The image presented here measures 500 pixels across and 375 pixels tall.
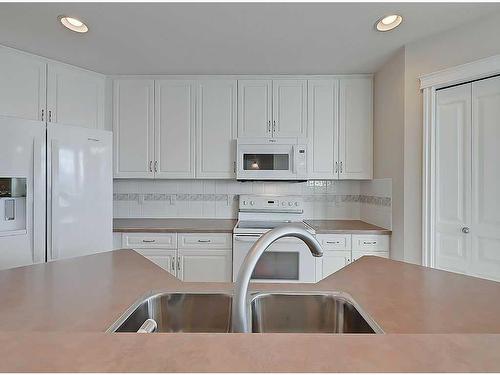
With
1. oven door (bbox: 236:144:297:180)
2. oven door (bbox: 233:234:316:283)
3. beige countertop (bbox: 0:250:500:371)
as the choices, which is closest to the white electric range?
oven door (bbox: 233:234:316:283)

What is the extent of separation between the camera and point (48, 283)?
42.9 inches

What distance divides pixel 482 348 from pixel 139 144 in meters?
3.02

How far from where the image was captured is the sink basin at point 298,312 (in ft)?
3.34

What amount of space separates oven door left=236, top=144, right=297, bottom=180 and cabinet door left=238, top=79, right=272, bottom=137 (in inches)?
6.0

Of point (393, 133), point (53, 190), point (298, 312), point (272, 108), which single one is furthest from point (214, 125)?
point (298, 312)

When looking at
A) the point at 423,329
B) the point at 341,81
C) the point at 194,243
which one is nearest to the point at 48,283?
the point at 423,329

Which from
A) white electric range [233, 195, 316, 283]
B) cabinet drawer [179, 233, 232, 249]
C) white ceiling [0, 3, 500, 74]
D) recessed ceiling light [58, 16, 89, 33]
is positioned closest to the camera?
white ceiling [0, 3, 500, 74]

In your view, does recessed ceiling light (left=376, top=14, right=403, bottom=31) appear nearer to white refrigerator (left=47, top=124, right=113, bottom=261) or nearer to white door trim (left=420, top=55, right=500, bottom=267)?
white door trim (left=420, top=55, right=500, bottom=267)

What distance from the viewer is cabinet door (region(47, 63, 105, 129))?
2.72m

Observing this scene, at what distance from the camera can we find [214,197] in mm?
3342

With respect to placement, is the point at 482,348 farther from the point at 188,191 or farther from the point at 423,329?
the point at 188,191

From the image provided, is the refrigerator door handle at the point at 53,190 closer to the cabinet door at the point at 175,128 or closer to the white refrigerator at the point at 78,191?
the white refrigerator at the point at 78,191

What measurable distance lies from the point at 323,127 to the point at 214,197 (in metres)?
1.30

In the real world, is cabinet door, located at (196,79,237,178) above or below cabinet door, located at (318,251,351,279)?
above
